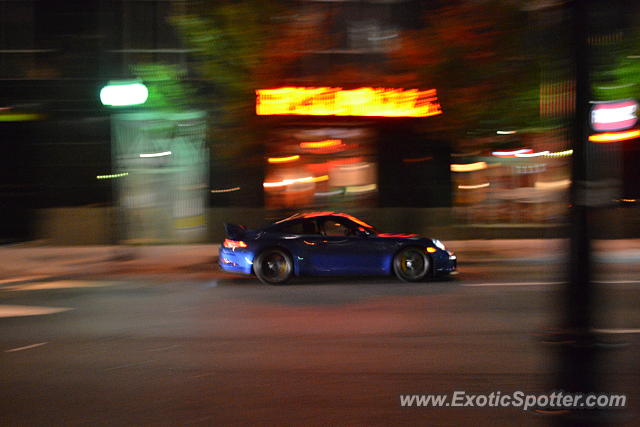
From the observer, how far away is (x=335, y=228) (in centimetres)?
1236

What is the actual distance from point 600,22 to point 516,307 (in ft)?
22.0

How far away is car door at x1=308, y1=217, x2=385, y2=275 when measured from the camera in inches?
480

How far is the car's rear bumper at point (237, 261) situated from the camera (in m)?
12.4

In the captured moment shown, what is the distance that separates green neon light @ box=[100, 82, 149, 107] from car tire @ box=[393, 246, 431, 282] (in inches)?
353

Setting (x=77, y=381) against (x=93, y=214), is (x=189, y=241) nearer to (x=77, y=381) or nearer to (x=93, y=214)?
(x=93, y=214)

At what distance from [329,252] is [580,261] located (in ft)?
27.2

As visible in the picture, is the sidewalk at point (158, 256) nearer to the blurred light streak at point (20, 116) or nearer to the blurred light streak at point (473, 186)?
the blurred light streak at point (473, 186)

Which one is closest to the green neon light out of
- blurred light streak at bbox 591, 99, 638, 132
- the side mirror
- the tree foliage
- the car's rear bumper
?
the car's rear bumper

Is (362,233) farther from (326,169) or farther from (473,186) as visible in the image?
(473,186)

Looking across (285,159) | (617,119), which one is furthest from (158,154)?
(617,119)

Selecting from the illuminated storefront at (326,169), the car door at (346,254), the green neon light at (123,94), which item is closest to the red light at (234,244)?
the car door at (346,254)

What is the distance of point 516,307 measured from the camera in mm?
10156

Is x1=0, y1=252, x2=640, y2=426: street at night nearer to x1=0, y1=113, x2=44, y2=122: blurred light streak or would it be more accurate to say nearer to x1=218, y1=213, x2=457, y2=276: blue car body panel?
x1=218, y1=213, x2=457, y2=276: blue car body panel

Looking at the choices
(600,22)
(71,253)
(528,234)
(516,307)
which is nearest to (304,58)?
(600,22)
